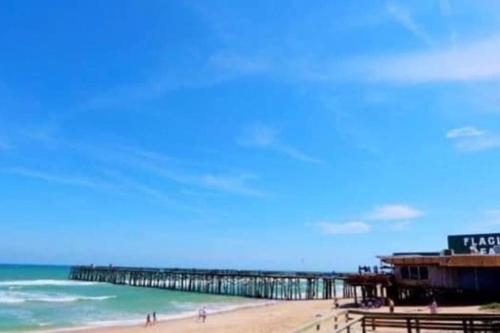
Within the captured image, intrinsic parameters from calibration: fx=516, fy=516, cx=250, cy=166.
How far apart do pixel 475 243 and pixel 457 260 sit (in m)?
5.66

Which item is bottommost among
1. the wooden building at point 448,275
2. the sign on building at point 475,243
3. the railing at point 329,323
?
the railing at point 329,323

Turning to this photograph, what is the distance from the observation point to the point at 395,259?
32.6 m

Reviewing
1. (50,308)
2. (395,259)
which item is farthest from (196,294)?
(395,259)

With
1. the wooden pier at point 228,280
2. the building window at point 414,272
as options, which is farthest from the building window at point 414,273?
the wooden pier at point 228,280

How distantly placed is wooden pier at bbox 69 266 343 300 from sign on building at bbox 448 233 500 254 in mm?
18048

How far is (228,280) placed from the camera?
222 feet

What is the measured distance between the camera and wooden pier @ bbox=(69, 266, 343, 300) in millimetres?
57125

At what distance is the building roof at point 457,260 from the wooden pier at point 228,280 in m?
19.9

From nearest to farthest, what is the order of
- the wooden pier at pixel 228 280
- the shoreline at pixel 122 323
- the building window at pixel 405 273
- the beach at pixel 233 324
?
the beach at pixel 233 324 < the shoreline at pixel 122 323 < the building window at pixel 405 273 < the wooden pier at pixel 228 280

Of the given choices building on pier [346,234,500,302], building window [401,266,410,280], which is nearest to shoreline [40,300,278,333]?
building on pier [346,234,500,302]

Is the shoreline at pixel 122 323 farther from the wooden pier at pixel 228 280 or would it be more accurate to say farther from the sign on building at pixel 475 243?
the sign on building at pixel 475 243

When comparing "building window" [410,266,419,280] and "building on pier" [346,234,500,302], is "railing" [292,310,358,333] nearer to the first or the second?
"building on pier" [346,234,500,302]

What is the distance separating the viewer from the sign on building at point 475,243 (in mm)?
32625

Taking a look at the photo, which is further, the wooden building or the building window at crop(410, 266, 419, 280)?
the building window at crop(410, 266, 419, 280)
